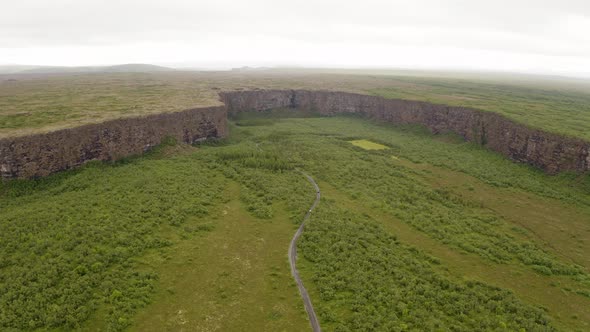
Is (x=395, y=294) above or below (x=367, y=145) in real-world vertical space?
below

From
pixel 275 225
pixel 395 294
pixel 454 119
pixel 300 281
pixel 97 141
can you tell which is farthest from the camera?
pixel 454 119

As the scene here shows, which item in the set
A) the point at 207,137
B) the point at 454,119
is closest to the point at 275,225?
the point at 207,137

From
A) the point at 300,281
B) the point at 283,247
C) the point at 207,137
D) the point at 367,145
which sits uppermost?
the point at 207,137

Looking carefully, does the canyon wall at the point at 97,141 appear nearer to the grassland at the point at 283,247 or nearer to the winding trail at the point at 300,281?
the grassland at the point at 283,247

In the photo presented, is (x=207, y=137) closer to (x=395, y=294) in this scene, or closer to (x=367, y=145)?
(x=367, y=145)

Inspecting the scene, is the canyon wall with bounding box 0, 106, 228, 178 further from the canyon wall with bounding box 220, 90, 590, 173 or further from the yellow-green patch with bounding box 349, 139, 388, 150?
the canyon wall with bounding box 220, 90, 590, 173

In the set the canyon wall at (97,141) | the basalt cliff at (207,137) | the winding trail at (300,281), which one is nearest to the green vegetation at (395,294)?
A: the winding trail at (300,281)
